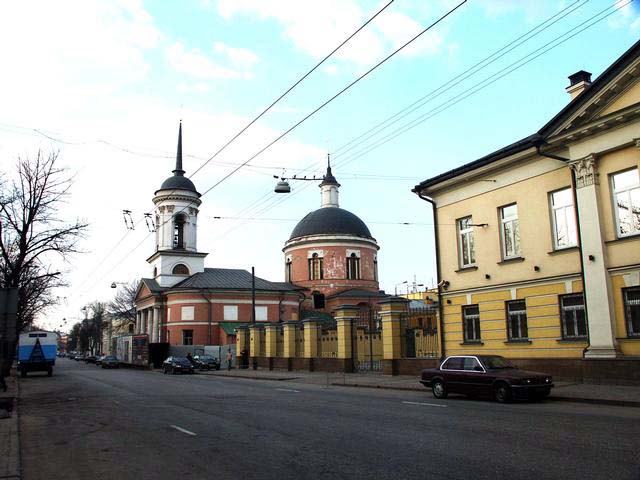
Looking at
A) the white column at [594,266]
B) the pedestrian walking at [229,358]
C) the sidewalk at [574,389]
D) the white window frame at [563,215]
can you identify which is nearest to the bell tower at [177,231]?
Answer: the pedestrian walking at [229,358]

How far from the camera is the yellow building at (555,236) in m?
19.4

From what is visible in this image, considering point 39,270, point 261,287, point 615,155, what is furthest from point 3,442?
point 261,287

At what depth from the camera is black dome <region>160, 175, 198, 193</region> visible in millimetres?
63656

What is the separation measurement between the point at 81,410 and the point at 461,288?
15909mm

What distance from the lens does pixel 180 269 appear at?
66688 mm

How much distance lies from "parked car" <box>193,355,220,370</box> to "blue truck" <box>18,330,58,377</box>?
10405mm

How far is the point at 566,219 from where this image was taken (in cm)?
2178

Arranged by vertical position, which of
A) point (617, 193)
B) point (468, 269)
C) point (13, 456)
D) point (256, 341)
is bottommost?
point (13, 456)

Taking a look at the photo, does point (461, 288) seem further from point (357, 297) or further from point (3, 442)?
point (357, 297)

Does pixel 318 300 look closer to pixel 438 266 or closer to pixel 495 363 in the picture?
pixel 438 266

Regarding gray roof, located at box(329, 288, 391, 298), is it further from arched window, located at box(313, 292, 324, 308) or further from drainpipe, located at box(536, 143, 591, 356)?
→ drainpipe, located at box(536, 143, 591, 356)

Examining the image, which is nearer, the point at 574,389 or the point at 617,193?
the point at 574,389

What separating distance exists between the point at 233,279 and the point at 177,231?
8208mm

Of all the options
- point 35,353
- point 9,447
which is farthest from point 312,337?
point 9,447
